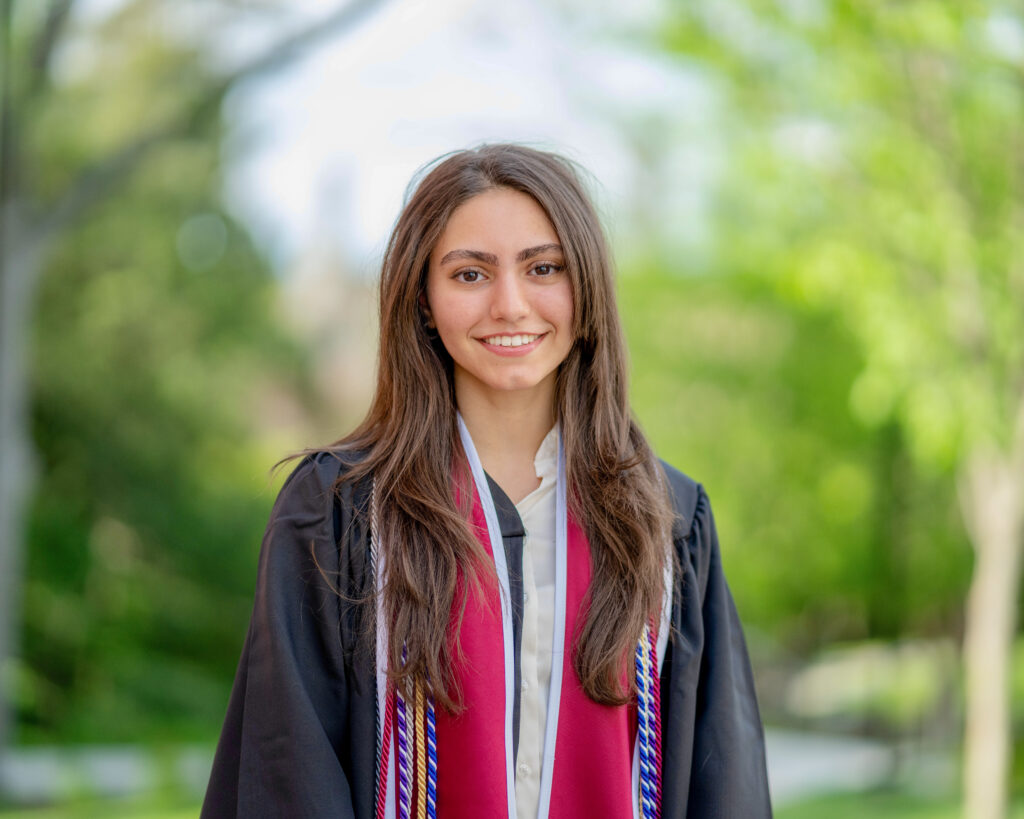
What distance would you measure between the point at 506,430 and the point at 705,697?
605mm

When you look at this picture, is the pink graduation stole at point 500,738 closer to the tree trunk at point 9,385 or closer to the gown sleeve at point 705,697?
the gown sleeve at point 705,697

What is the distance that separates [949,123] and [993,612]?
242cm

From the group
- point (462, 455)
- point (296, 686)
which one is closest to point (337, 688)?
point (296, 686)

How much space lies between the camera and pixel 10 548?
7.21m

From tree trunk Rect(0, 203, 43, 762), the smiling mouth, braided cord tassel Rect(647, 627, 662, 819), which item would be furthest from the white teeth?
tree trunk Rect(0, 203, 43, 762)

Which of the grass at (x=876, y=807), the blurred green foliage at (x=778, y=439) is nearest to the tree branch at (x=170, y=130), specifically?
the blurred green foliage at (x=778, y=439)

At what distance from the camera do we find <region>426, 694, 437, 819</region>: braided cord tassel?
76.9 inches

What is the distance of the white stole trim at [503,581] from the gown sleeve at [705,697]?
0.95ft

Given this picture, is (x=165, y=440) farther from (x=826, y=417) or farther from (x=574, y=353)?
(x=574, y=353)

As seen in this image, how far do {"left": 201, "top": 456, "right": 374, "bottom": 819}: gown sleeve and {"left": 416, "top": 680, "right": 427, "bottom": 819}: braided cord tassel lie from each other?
8 centimetres

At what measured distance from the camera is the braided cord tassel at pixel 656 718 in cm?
204

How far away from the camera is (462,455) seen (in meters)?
2.17

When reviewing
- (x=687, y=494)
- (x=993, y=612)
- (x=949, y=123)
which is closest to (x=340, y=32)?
(x=949, y=123)

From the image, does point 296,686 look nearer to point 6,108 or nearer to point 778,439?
A: point 6,108
